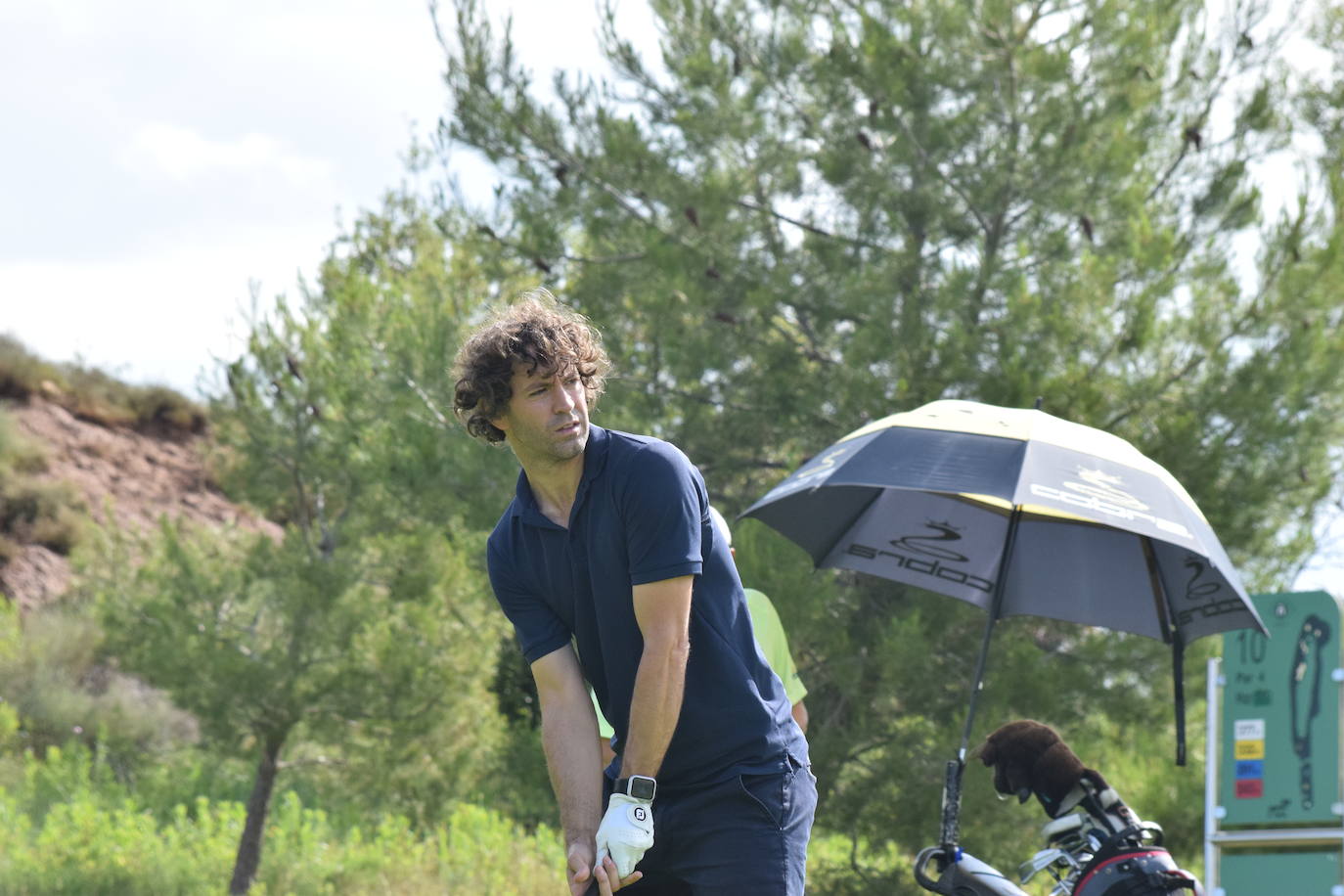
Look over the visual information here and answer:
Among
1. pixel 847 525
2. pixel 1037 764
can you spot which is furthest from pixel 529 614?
pixel 847 525

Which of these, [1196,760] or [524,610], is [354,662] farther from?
[524,610]

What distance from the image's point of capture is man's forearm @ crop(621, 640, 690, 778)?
2473 millimetres

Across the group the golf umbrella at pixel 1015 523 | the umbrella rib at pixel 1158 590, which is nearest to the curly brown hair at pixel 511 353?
the golf umbrella at pixel 1015 523

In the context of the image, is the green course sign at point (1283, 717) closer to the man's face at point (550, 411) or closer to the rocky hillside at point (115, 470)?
the man's face at point (550, 411)

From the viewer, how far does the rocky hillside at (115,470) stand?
73.4 feet

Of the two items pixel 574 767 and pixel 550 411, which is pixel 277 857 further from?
pixel 550 411

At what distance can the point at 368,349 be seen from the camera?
909 centimetres

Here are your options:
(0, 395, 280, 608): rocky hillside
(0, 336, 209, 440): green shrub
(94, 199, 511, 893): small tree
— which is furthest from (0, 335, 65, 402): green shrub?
(94, 199, 511, 893): small tree

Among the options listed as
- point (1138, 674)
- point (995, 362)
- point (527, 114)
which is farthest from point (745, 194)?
point (1138, 674)

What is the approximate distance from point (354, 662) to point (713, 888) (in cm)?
771

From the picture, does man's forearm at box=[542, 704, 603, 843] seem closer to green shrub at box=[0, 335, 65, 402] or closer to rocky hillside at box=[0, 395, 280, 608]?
rocky hillside at box=[0, 395, 280, 608]

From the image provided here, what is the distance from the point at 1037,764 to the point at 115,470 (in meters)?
21.6

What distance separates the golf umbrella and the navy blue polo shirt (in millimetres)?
1580

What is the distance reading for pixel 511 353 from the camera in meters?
2.61
